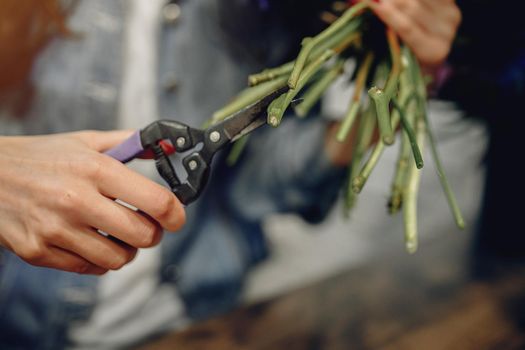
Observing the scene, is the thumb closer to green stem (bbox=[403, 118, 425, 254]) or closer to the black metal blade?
the black metal blade

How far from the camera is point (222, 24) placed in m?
0.65

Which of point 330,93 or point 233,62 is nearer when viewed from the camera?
point 233,62

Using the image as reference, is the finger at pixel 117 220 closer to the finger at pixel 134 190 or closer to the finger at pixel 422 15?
the finger at pixel 134 190

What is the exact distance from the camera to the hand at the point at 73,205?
304mm

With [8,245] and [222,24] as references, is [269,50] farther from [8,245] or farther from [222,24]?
[8,245]

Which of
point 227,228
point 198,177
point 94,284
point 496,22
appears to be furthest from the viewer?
point 227,228

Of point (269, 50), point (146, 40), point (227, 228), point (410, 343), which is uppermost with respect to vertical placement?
point (146, 40)

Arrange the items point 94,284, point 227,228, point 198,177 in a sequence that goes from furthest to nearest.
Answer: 1. point 227,228
2. point 94,284
3. point 198,177

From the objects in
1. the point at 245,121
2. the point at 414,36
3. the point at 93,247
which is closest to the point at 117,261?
the point at 93,247

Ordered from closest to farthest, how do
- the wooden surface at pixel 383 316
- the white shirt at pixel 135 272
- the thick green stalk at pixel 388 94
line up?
1. the thick green stalk at pixel 388 94
2. the wooden surface at pixel 383 316
3. the white shirt at pixel 135 272

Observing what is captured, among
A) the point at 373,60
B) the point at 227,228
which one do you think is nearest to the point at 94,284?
the point at 227,228

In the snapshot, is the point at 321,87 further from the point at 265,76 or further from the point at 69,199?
the point at 69,199

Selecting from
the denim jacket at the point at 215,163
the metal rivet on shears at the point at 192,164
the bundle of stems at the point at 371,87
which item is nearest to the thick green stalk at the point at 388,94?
the bundle of stems at the point at 371,87

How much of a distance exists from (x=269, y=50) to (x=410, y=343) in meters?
0.38
